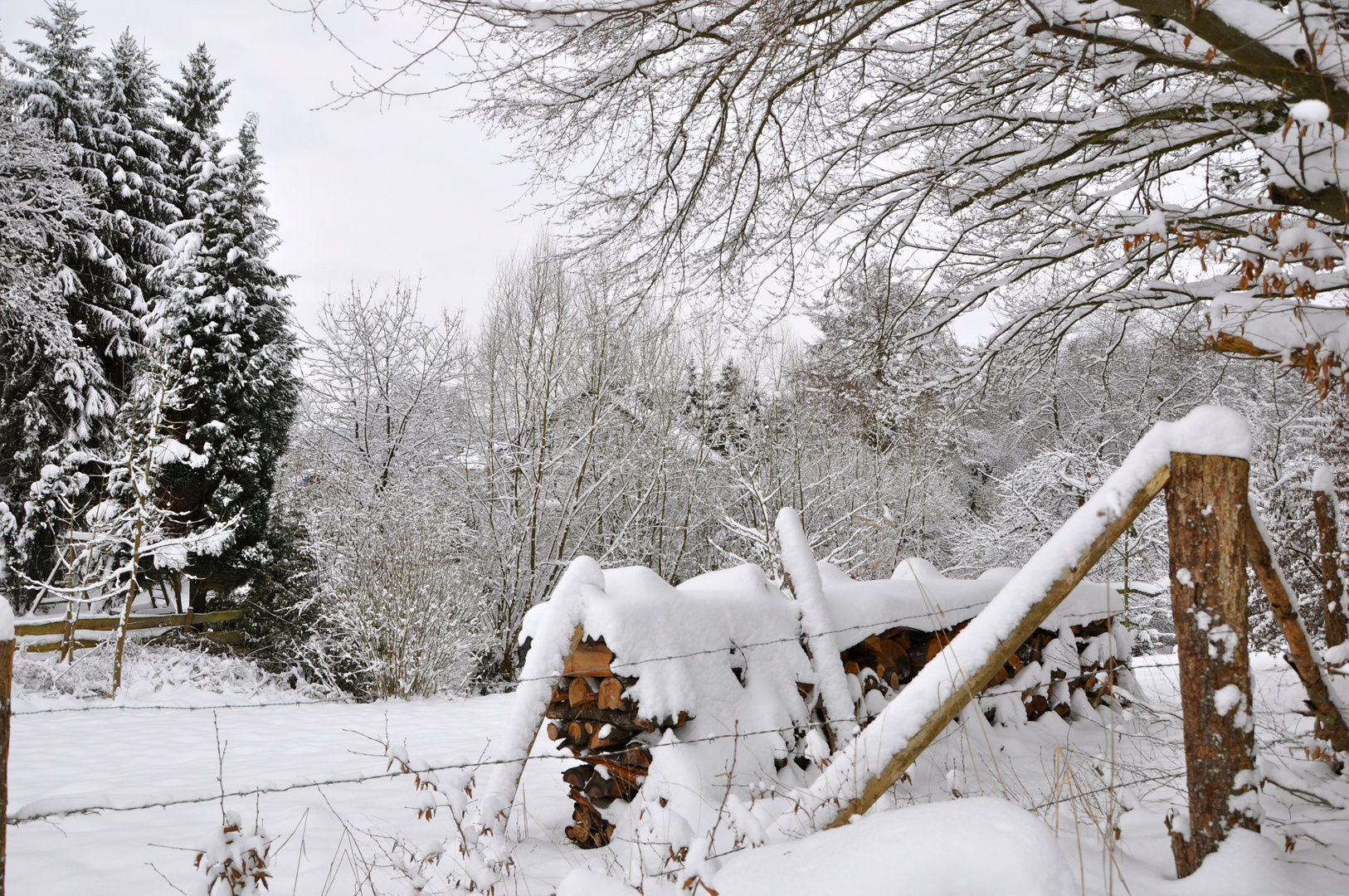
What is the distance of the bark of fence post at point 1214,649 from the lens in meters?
1.73

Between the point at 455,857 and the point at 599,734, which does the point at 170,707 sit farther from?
the point at 455,857

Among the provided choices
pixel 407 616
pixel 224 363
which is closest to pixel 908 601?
pixel 407 616

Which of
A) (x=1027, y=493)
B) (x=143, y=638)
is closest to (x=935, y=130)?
(x=1027, y=493)

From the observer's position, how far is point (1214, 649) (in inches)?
69.1

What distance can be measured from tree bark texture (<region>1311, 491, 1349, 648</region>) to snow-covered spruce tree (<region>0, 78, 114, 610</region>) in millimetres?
16374

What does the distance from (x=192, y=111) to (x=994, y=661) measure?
22.7 metres

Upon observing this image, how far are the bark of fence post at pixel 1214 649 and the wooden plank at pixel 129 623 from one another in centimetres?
1246

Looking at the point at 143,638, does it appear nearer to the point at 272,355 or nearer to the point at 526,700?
the point at 272,355

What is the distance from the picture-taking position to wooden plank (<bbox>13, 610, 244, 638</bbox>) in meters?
10.8

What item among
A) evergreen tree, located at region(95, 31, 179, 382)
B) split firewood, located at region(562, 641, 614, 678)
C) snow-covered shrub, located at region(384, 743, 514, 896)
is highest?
evergreen tree, located at region(95, 31, 179, 382)

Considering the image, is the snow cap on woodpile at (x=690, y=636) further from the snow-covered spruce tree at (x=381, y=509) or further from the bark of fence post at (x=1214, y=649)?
the snow-covered spruce tree at (x=381, y=509)

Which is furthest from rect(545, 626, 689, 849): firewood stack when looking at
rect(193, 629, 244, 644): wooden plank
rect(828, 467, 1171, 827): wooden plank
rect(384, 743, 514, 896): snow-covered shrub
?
rect(193, 629, 244, 644): wooden plank

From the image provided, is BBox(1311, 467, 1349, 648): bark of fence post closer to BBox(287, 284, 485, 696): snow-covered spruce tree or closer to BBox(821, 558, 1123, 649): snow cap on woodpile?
BBox(821, 558, 1123, 649): snow cap on woodpile

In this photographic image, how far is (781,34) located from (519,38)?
1515 mm
